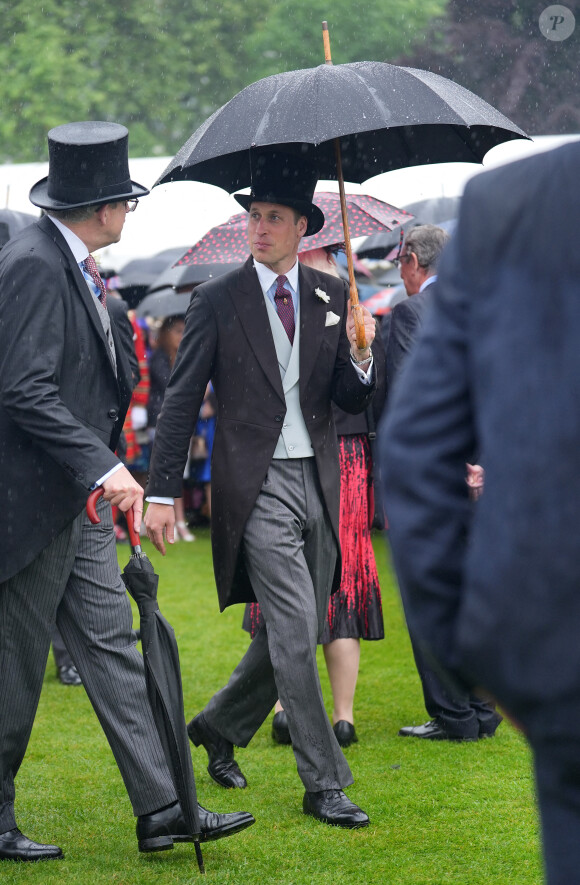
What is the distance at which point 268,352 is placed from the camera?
4684 millimetres

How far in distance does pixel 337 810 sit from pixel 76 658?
1.07m

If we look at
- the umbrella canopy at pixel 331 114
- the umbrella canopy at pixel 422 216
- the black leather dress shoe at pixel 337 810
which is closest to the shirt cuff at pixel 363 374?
the umbrella canopy at pixel 331 114

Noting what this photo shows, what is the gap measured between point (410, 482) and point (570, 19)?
2658 centimetres

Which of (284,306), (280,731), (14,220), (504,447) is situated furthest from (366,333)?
(14,220)

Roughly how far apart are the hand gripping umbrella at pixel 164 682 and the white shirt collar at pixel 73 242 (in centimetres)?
86

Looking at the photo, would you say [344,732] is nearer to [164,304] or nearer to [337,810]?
[337,810]

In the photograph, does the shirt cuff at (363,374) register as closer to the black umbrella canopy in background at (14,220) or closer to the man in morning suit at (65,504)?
the man in morning suit at (65,504)

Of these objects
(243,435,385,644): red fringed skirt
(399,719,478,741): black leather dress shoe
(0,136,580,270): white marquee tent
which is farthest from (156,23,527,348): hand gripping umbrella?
(0,136,580,270): white marquee tent

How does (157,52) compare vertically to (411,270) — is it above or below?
below

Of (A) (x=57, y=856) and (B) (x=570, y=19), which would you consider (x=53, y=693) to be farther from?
(B) (x=570, y=19)

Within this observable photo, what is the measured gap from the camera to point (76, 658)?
13.8 feet

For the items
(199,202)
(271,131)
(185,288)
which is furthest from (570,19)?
(271,131)

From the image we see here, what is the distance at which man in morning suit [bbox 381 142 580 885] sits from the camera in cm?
153

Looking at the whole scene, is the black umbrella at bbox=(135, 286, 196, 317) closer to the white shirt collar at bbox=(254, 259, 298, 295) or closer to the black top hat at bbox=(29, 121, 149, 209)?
the white shirt collar at bbox=(254, 259, 298, 295)
